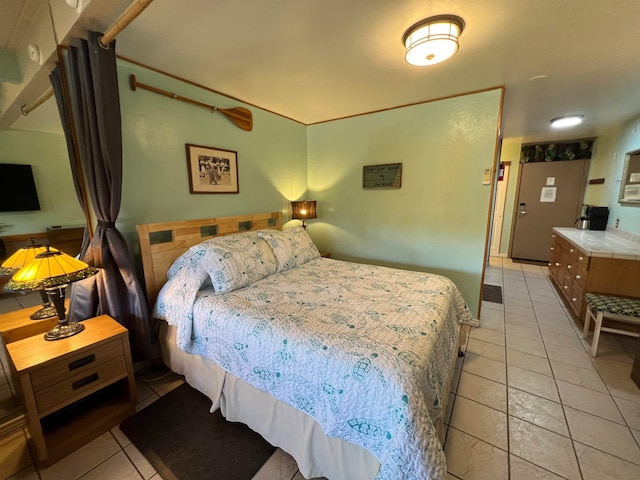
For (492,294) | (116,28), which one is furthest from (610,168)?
(116,28)

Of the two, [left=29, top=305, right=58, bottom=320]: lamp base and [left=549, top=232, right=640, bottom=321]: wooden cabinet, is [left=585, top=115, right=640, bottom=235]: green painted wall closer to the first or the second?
[left=549, top=232, right=640, bottom=321]: wooden cabinet

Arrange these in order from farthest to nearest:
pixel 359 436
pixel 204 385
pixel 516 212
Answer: pixel 516 212, pixel 204 385, pixel 359 436

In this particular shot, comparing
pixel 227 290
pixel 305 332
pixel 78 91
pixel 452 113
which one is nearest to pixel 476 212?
pixel 452 113

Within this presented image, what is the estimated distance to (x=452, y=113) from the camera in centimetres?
258

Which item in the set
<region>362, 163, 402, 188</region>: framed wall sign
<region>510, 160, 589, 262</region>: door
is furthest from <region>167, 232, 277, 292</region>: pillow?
<region>510, 160, 589, 262</region>: door

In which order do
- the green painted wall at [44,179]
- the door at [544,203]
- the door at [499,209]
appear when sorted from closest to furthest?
the green painted wall at [44,179]
the door at [544,203]
the door at [499,209]

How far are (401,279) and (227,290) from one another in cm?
135

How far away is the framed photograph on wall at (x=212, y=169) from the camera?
89.9 inches

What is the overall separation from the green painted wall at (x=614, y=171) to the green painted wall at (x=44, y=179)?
522 centimetres

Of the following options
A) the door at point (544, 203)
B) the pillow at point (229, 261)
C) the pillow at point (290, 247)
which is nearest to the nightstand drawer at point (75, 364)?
the pillow at point (229, 261)

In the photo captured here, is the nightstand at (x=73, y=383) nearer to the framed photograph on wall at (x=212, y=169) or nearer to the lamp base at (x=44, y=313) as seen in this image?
the lamp base at (x=44, y=313)

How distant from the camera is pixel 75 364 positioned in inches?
55.0

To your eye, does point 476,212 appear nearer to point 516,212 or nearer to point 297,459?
point 297,459

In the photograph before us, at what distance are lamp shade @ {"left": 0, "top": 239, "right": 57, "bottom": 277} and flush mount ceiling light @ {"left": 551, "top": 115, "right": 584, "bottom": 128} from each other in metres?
5.22
